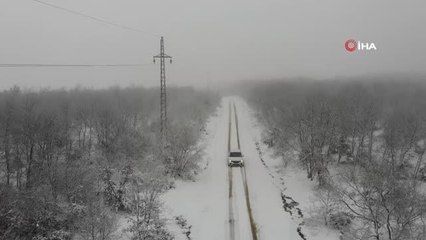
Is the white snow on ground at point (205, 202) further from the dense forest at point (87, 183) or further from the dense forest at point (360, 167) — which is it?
the dense forest at point (360, 167)

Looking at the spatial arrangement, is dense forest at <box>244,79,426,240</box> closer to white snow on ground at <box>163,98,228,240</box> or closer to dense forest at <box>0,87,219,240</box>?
white snow on ground at <box>163,98,228,240</box>

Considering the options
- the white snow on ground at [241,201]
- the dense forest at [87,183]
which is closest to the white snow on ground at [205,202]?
the white snow on ground at [241,201]

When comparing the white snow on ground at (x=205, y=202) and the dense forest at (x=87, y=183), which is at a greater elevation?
the dense forest at (x=87, y=183)

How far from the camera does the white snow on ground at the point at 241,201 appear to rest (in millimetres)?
22406

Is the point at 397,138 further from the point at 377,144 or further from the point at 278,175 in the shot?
the point at 278,175

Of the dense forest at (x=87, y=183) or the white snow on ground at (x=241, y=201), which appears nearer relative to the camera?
the dense forest at (x=87, y=183)

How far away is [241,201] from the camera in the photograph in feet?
90.8

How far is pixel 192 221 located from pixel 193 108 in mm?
62449

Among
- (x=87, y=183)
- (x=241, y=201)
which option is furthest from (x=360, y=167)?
(x=87, y=183)

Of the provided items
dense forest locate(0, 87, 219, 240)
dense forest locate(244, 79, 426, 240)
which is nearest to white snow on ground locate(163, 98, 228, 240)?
dense forest locate(0, 87, 219, 240)

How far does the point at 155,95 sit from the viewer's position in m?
98.6

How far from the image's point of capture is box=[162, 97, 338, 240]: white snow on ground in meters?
22.4

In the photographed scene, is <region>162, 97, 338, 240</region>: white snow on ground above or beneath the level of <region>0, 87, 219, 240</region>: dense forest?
beneath

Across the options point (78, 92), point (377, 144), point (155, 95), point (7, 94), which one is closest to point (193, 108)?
point (155, 95)
